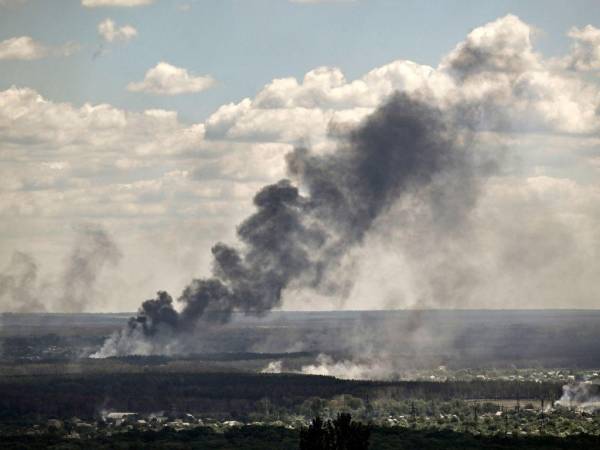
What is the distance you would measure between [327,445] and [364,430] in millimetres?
8060

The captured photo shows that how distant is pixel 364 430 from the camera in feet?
613

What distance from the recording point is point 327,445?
181m
